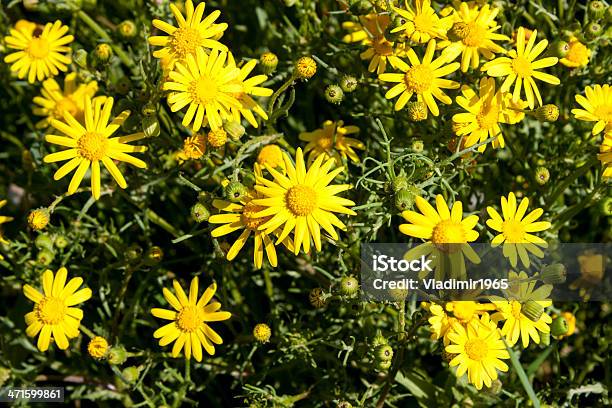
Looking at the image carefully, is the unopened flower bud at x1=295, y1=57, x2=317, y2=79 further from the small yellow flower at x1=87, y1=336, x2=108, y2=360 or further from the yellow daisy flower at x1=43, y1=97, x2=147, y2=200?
the small yellow flower at x1=87, y1=336, x2=108, y2=360

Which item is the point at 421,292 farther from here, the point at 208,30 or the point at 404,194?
the point at 208,30

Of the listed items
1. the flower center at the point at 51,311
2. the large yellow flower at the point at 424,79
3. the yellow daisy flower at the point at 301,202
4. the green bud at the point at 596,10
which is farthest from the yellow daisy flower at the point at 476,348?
the flower center at the point at 51,311

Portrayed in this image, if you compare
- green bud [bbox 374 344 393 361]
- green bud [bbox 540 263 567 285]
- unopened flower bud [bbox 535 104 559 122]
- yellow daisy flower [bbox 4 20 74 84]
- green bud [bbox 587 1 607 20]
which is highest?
yellow daisy flower [bbox 4 20 74 84]

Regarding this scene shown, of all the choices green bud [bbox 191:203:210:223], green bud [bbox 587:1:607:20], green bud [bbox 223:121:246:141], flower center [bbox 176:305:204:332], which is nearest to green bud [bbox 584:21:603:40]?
green bud [bbox 587:1:607:20]

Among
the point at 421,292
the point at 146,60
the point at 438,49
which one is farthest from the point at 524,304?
the point at 146,60

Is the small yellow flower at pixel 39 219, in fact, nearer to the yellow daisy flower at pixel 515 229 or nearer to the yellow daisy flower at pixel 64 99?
the yellow daisy flower at pixel 64 99

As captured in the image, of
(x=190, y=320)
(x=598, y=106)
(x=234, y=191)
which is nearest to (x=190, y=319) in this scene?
(x=190, y=320)
